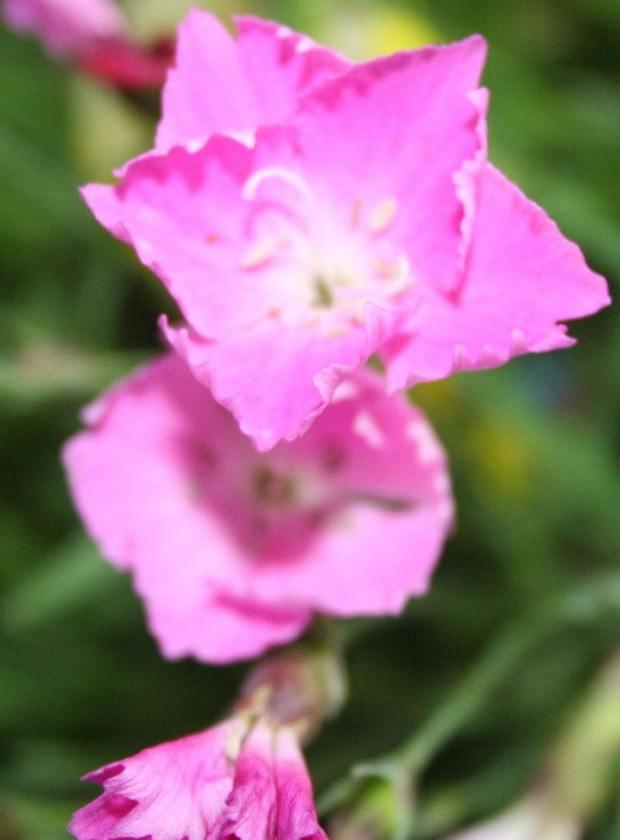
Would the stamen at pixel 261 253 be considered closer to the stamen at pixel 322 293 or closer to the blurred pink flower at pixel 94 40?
the stamen at pixel 322 293

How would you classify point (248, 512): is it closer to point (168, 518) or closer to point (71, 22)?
point (168, 518)

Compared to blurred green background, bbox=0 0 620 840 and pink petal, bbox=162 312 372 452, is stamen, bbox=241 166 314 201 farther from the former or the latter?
blurred green background, bbox=0 0 620 840

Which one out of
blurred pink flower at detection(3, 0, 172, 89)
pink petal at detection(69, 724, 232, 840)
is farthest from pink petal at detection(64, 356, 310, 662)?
blurred pink flower at detection(3, 0, 172, 89)

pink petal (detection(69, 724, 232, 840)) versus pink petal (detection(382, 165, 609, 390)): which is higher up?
pink petal (detection(382, 165, 609, 390))

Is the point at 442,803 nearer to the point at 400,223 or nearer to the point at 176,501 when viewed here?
the point at 176,501

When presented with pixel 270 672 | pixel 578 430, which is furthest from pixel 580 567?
pixel 270 672
